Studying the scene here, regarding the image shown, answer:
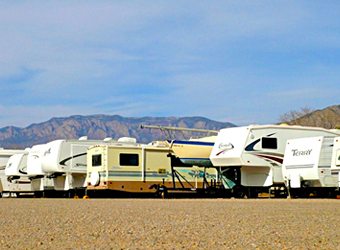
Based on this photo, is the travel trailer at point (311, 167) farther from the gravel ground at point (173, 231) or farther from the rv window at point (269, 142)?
the gravel ground at point (173, 231)

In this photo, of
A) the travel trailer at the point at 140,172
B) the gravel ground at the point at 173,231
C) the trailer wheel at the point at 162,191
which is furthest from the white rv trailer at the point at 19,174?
the gravel ground at the point at 173,231

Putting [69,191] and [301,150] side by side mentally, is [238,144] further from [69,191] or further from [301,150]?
[69,191]

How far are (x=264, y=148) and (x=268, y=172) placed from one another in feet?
3.65

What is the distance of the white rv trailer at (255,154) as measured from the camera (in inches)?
1207

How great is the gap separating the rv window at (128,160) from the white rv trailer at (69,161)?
2.94 meters

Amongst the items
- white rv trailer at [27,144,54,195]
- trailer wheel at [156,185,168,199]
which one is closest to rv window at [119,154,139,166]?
trailer wheel at [156,185,168,199]

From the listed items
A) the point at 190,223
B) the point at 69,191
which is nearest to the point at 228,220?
the point at 190,223

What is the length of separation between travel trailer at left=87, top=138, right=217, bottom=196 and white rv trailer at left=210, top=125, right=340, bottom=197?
7.19 feet

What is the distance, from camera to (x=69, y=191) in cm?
3575

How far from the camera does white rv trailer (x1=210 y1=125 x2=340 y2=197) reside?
3066 cm

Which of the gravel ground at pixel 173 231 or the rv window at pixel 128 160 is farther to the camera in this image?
the rv window at pixel 128 160

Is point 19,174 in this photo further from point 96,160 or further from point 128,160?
point 128,160

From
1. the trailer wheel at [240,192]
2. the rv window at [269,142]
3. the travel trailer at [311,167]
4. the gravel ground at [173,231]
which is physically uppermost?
the rv window at [269,142]

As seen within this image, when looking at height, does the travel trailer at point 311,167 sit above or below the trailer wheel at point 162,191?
above
